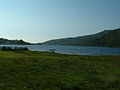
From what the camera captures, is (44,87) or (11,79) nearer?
(44,87)

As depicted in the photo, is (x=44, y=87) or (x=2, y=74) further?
(x=2, y=74)

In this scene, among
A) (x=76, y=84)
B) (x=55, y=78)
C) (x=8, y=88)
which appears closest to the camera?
(x=8, y=88)

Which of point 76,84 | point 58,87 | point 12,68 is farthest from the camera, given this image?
point 12,68

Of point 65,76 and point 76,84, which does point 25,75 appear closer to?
point 65,76

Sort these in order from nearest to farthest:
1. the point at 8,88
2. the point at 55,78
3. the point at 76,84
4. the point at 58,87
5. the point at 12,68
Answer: the point at 8,88 → the point at 58,87 → the point at 76,84 → the point at 55,78 → the point at 12,68

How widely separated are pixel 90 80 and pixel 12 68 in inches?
408

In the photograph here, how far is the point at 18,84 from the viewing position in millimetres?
20391

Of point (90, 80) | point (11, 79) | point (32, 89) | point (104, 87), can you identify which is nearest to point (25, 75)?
point (11, 79)

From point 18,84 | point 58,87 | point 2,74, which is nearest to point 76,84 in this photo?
point 58,87

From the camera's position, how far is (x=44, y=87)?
19.9m

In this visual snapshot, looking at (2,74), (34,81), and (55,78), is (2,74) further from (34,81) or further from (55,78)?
(55,78)

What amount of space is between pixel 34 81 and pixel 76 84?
439 cm

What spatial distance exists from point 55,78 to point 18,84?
4.89 meters

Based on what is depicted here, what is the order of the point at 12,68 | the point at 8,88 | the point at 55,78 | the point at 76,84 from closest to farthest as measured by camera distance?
the point at 8,88, the point at 76,84, the point at 55,78, the point at 12,68
